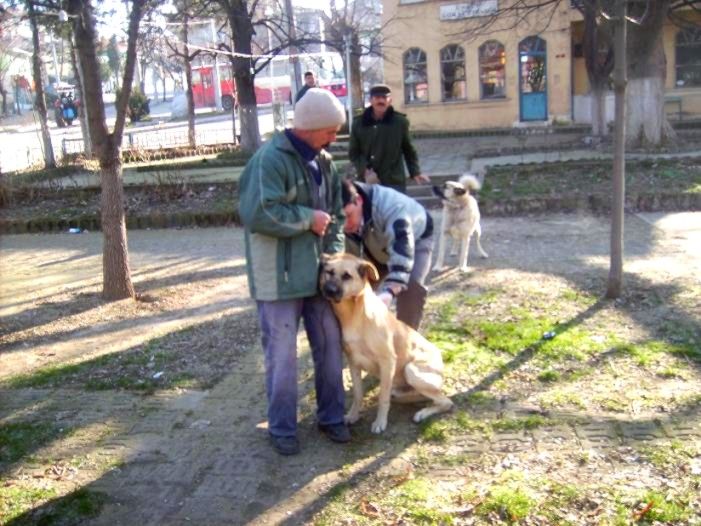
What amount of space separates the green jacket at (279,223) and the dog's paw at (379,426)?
37.4 inches

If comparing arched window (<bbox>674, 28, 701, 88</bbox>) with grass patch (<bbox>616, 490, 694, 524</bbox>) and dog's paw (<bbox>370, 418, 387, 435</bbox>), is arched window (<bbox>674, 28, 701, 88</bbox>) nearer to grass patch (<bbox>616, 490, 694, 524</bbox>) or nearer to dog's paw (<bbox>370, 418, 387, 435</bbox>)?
dog's paw (<bbox>370, 418, 387, 435</bbox>)

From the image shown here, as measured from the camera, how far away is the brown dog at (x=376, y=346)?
4020 mm

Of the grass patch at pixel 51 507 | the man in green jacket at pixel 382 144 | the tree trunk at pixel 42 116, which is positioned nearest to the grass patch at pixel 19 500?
the grass patch at pixel 51 507

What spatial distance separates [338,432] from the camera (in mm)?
4340

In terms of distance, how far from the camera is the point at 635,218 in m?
10.5

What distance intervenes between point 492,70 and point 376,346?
24.5 meters

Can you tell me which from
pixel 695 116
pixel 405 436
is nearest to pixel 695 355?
pixel 405 436

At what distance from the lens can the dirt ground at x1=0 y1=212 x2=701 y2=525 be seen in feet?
12.3

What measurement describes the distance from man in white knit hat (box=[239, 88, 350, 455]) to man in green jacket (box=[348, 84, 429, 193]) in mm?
3388

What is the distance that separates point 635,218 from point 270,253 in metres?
7.88

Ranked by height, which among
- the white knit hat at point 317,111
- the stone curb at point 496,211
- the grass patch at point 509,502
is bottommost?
the grass patch at point 509,502

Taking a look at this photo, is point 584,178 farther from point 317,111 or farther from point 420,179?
point 317,111

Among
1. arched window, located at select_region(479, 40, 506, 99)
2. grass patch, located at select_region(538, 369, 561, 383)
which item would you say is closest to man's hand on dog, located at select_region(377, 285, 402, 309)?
grass patch, located at select_region(538, 369, 561, 383)

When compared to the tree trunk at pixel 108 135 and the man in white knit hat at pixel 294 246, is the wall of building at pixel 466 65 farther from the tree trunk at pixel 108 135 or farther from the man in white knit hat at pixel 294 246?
the man in white knit hat at pixel 294 246
